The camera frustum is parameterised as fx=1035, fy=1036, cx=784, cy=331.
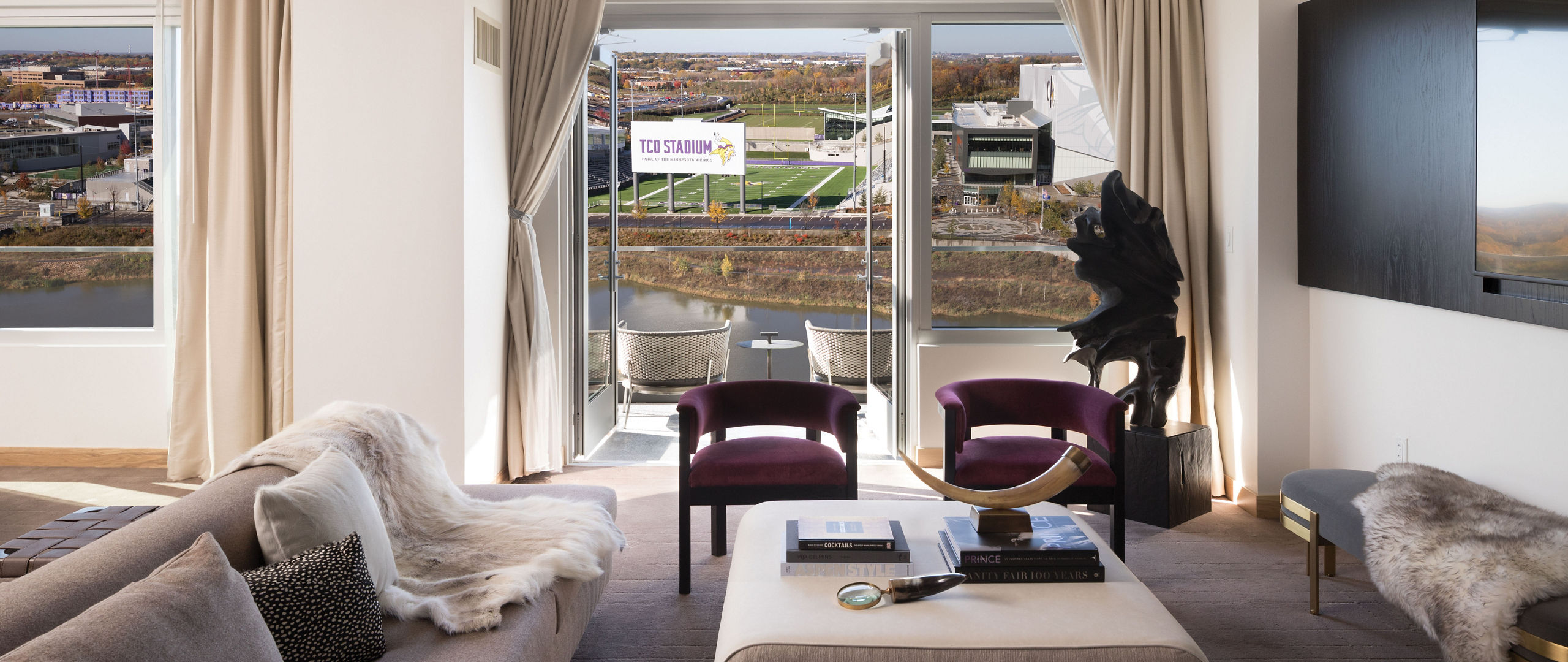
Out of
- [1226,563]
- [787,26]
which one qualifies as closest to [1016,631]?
[1226,563]

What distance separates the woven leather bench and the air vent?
248 centimetres

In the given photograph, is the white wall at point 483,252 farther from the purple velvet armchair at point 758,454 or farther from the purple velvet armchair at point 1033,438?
the purple velvet armchair at point 1033,438

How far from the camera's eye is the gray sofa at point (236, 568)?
64.7 inches

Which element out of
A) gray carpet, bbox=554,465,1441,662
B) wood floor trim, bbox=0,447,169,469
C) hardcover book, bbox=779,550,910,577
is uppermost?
hardcover book, bbox=779,550,910,577

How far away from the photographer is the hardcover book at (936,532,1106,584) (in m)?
2.50

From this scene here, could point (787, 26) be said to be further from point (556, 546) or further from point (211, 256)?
point (556, 546)

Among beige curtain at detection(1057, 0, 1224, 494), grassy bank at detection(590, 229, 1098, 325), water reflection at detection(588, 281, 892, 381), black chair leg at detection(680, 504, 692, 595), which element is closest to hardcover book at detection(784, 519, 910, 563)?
black chair leg at detection(680, 504, 692, 595)

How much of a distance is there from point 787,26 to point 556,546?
11.4ft

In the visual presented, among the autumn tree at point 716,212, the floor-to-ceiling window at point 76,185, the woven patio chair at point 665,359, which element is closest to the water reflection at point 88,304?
the floor-to-ceiling window at point 76,185

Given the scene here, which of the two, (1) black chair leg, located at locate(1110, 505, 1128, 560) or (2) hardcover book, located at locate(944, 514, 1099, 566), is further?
(1) black chair leg, located at locate(1110, 505, 1128, 560)

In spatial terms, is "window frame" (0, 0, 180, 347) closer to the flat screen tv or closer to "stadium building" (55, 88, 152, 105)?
"stadium building" (55, 88, 152, 105)

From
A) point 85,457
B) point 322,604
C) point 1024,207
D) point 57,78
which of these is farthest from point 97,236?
point 1024,207

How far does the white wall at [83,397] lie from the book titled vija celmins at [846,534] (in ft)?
14.0

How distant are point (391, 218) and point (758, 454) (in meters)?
2.06
